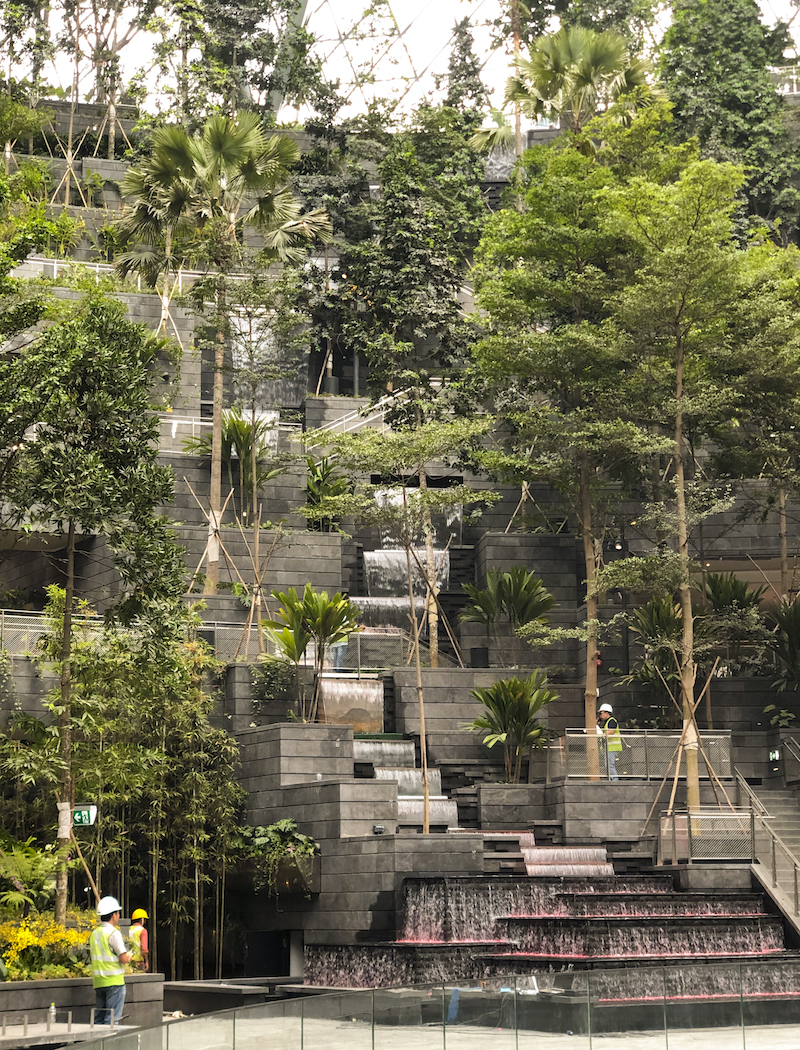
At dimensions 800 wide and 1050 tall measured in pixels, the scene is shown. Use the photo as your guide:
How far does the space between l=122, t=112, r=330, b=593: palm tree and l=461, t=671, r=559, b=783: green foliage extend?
246 inches

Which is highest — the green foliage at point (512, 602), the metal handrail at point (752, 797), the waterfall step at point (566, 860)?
the green foliage at point (512, 602)

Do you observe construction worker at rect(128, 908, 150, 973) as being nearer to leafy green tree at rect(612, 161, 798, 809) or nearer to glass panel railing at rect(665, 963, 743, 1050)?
glass panel railing at rect(665, 963, 743, 1050)

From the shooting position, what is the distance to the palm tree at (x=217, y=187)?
27.6 metres

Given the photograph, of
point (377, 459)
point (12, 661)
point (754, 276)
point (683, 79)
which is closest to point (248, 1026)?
point (12, 661)

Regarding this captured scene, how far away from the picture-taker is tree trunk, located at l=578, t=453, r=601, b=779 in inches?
917

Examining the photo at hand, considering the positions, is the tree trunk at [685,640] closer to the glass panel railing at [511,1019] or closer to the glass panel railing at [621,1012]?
the glass panel railing at [511,1019]

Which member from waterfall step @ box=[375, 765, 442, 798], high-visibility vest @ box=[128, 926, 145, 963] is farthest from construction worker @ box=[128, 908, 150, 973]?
waterfall step @ box=[375, 765, 442, 798]

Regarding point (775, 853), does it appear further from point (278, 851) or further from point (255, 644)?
point (255, 644)

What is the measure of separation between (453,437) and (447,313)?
8.80 metres

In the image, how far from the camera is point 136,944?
650 inches

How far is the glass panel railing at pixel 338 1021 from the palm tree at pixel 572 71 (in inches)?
968

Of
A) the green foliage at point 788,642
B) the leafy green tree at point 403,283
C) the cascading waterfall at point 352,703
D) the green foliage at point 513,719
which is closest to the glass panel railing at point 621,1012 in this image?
the green foliage at point 513,719

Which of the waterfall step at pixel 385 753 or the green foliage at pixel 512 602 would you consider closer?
the waterfall step at pixel 385 753

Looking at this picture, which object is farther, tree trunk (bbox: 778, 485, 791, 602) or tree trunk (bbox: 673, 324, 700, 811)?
tree trunk (bbox: 778, 485, 791, 602)
